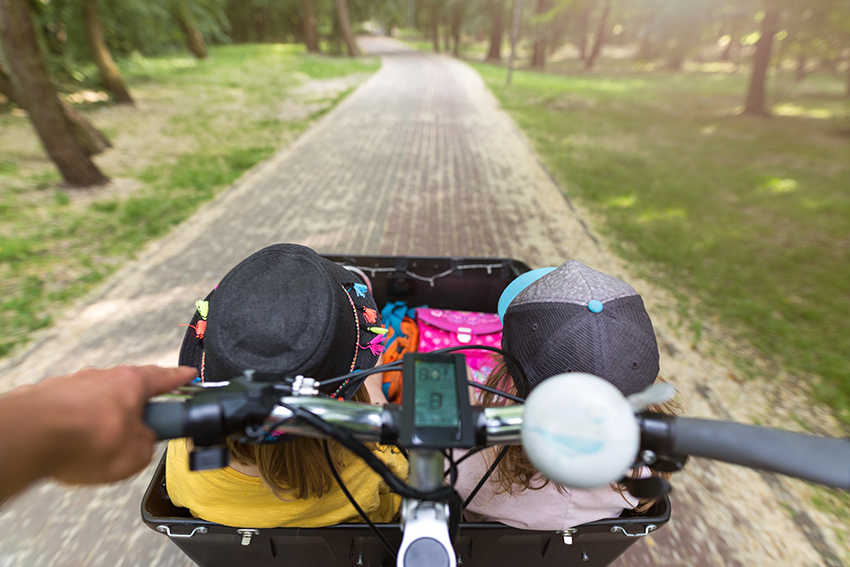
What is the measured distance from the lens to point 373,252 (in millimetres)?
4543

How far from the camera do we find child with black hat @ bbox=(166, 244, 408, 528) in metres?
0.89

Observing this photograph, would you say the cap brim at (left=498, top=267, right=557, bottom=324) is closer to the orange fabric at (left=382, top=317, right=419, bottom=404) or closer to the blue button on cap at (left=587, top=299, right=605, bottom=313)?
the blue button on cap at (left=587, top=299, right=605, bottom=313)

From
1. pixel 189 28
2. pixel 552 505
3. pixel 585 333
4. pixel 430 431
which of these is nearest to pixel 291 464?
pixel 430 431

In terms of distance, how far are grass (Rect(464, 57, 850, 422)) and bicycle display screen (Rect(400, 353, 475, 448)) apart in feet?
12.2

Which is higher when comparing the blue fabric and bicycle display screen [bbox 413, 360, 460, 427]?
bicycle display screen [bbox 413, 360, 460, 427]

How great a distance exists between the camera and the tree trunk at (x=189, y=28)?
15.5 m

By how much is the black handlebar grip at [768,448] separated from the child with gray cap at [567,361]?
0.47 meters

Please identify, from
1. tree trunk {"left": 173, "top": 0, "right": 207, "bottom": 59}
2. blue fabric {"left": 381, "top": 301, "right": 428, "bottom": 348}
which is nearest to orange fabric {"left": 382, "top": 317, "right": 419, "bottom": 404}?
blue fabric {"left": 381, "top": 301, "right": 428, "bottom": 348}

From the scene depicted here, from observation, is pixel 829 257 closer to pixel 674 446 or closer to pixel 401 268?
pixel 401 268

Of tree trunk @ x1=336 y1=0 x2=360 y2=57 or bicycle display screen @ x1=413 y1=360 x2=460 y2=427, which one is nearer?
bicycle display screen @ x1=413 y1=360 x2=460 y2=427

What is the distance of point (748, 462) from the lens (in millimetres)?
695

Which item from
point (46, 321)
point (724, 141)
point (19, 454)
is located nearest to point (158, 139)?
point (46, 321)

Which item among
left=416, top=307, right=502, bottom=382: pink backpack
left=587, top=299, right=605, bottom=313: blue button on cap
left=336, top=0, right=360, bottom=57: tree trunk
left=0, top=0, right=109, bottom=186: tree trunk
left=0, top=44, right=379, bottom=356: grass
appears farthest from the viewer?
left=336, top=0, right=360, bottom=57: tree trunk

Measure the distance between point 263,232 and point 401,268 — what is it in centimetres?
317
